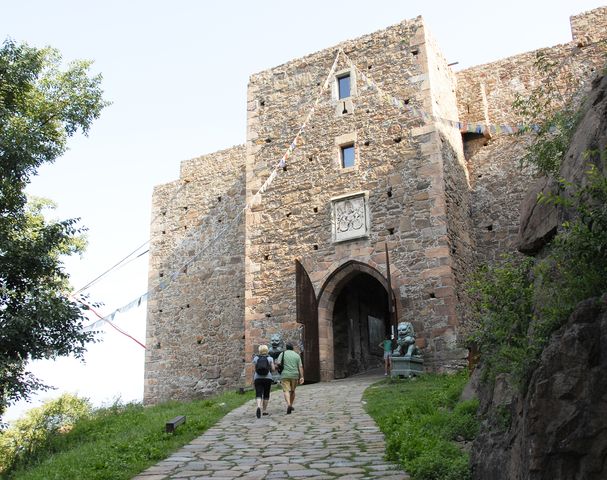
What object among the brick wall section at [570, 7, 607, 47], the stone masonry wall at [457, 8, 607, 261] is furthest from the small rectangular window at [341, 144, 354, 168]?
the brick wall section at [570, 7, 607, 47]

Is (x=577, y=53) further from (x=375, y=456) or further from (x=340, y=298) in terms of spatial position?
(x=375, y=456)

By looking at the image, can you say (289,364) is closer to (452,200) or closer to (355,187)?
(355,187)

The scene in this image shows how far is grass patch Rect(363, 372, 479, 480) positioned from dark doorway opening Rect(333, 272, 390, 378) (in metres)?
4.83

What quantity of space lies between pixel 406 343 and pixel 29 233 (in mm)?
7509

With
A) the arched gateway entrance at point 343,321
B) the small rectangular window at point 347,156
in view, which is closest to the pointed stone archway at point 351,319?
the arched gateway entrance at point 343,321

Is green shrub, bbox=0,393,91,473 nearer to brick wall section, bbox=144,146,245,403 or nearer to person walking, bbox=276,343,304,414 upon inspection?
person walking, bbox=276,343,304,414

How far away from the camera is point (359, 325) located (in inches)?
627

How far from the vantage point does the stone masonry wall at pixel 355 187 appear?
1338 cm

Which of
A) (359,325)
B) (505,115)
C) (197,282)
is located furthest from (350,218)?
(197,282)

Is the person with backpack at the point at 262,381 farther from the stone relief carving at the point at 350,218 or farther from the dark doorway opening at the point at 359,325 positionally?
the stone relief carving at the point at 350,218

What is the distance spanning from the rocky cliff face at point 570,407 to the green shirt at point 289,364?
5897 millimetres

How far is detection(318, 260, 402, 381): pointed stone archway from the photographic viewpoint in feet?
46.2

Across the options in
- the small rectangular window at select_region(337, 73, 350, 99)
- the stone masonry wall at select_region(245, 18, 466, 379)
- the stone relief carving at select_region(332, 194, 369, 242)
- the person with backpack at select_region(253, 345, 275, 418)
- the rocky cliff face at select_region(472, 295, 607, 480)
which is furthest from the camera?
the small rectangular window at select_region(337, 73, 350, 99)

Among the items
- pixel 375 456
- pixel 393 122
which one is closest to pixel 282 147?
pixel 393 122
